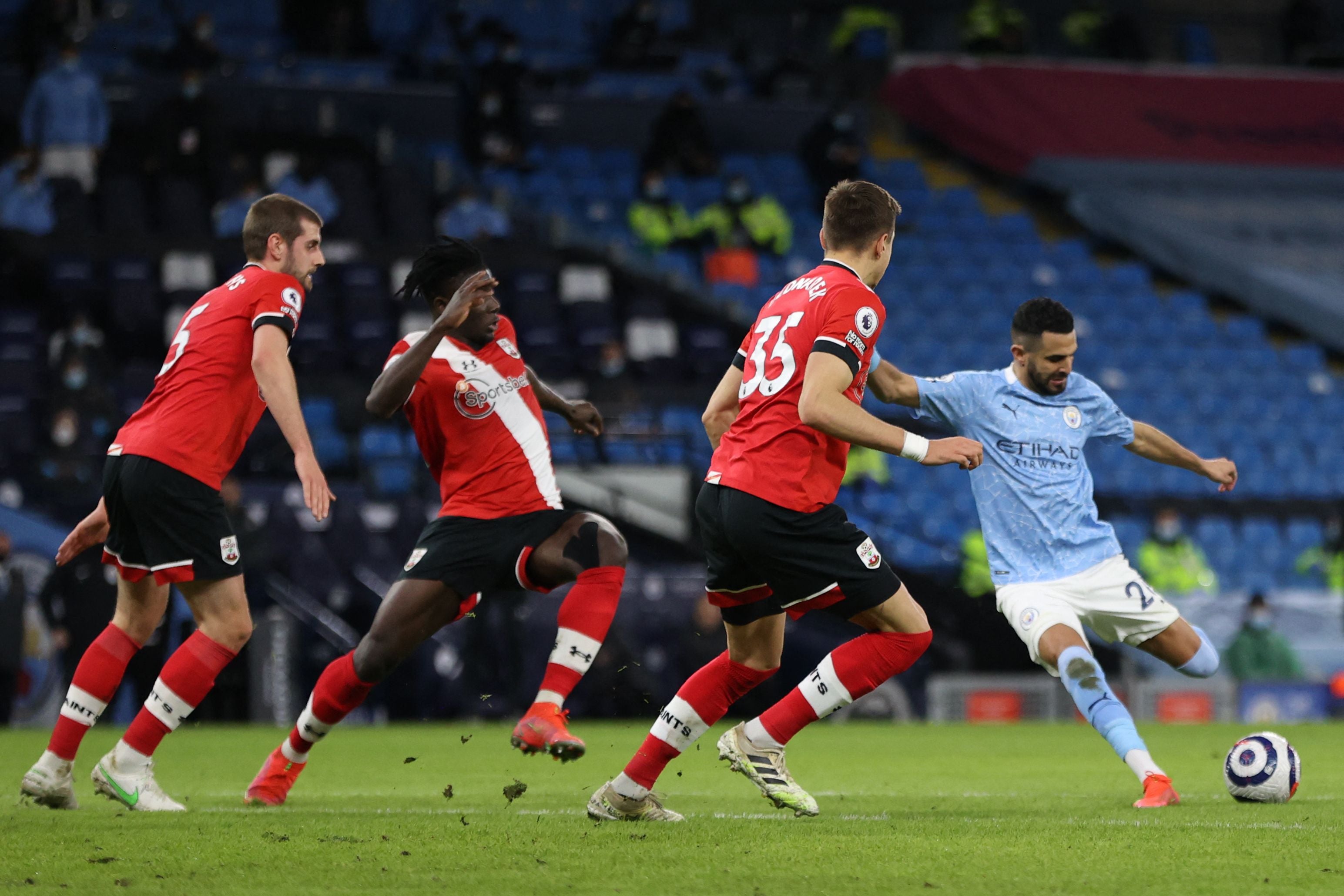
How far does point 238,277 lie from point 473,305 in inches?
39.2

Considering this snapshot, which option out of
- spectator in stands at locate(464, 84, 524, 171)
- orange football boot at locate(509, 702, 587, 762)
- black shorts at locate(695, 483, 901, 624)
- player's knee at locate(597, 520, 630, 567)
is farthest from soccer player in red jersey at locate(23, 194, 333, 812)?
spectator in stands at locate(464, 84, 524, 171)

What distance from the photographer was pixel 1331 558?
59.3 feet

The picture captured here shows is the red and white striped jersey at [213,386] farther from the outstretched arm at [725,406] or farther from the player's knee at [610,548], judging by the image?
the outstretched arm at [725,406]

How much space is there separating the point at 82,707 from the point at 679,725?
220 centimetres

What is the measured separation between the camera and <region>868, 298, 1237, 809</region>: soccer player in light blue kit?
6.68 meters

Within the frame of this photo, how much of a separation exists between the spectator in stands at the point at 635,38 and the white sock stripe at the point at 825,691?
714 inches

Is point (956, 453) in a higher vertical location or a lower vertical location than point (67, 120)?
lower

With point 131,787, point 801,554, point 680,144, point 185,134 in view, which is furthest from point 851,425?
point 680,144

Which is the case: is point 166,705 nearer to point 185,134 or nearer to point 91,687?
point 91,687

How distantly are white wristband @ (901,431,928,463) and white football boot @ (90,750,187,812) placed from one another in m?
2.91

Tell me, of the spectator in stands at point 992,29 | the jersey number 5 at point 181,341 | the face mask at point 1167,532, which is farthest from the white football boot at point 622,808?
the spectator in stands at point 992,29

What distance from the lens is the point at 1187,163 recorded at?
2505cm

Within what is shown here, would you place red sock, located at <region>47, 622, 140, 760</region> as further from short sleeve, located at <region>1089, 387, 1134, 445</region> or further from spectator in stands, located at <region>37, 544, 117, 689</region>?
spectator in stands, located at <region>37, 544, 117, 689</region>

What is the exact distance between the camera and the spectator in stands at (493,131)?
67.8 ft
